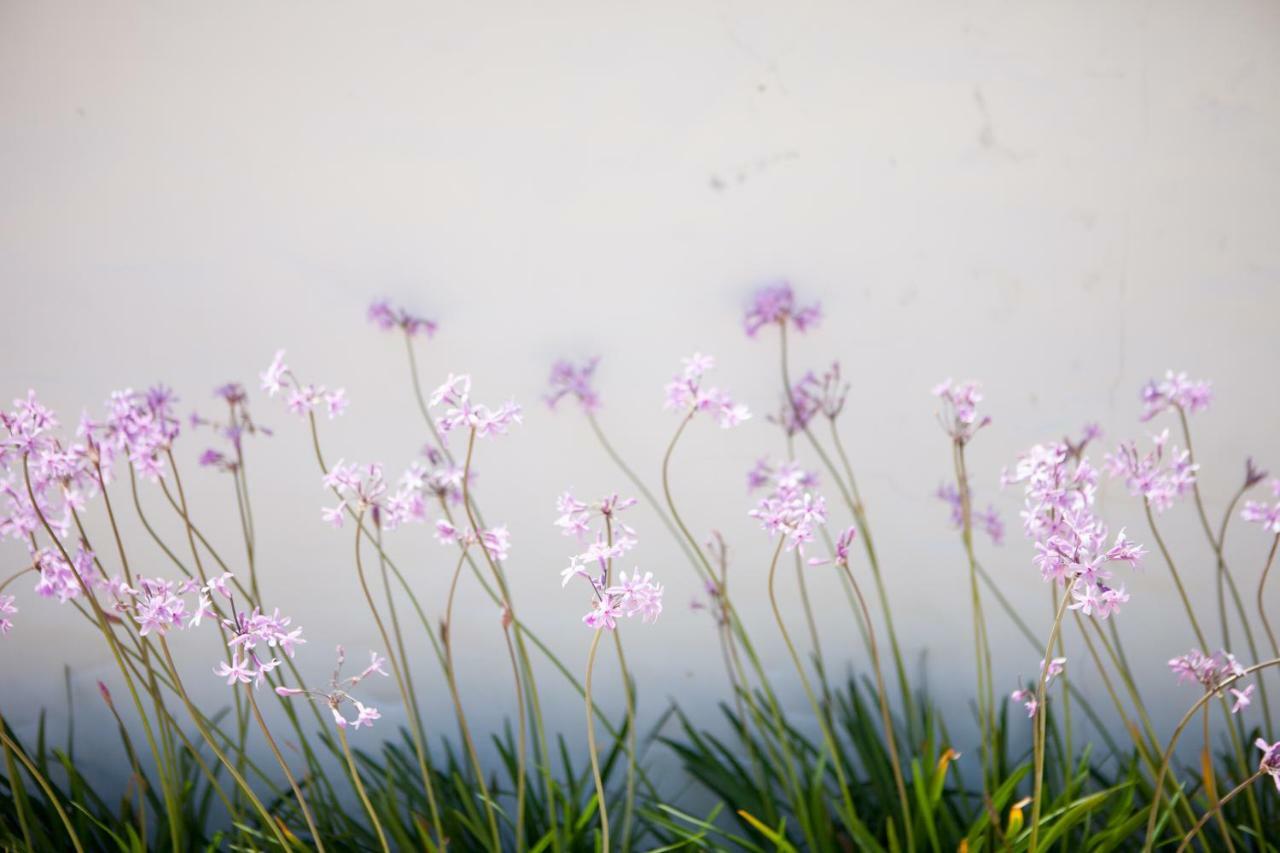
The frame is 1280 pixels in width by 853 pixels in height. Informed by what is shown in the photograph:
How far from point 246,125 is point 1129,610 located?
160 cm

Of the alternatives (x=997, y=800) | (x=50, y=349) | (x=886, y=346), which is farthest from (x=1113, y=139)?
(x=50, y=349)

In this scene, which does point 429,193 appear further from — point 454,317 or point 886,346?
point 886,346

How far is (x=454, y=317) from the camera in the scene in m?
1.76

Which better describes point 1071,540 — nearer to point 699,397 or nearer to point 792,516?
point 792,516

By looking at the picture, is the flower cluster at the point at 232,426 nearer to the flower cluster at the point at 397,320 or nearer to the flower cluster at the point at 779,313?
the flower cluster at the point at 397,320

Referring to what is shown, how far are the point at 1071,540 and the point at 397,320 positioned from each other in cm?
109

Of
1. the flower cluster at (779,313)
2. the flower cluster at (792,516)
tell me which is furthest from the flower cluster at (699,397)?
the flower cluster at (779,313)

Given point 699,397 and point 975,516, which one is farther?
point 975,516

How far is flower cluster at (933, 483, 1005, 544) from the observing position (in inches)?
65.4

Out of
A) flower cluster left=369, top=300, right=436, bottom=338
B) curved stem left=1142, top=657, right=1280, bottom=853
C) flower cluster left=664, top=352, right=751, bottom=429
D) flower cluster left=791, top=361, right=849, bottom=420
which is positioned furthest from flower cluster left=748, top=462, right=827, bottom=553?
flower cluster left=369, top=300, right=436, bottom=338

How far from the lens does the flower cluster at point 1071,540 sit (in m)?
0.99

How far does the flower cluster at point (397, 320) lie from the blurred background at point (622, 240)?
2 centimetres

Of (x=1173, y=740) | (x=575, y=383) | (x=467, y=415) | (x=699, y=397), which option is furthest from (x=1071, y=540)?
(x=575, y=383)

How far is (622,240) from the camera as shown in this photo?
5.75 ft
